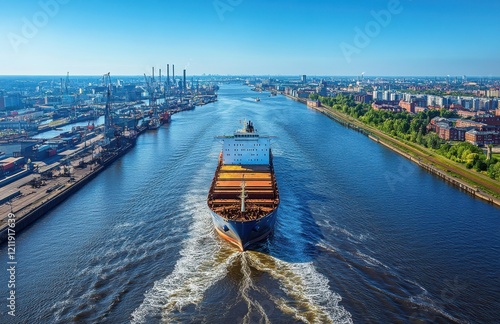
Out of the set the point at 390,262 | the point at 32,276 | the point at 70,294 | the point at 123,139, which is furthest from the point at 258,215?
the point at 123,139

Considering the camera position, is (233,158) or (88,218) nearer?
(88,218)

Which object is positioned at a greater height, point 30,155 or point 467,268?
point 30,155

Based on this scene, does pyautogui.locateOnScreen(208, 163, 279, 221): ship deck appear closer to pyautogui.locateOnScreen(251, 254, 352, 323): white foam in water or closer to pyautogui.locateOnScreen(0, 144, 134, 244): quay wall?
pyautogui.locateOnScreen(251, 254, 352, 323): white foam in water

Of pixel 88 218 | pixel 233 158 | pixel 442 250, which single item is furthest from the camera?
pixel 233 158

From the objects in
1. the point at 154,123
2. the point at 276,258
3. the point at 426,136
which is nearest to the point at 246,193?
the point at 276,258

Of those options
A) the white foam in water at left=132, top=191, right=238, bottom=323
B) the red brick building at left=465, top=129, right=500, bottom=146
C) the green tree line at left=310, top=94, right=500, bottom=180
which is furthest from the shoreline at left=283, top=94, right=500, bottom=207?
the white foam in water at left=132, top=191, right=238, bottom=323

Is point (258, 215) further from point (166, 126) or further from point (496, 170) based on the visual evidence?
point (166, 126)

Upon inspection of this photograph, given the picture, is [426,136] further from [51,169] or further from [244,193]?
[51,169]
